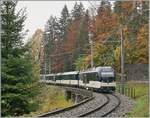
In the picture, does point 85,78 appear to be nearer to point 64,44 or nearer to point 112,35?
point 112,35

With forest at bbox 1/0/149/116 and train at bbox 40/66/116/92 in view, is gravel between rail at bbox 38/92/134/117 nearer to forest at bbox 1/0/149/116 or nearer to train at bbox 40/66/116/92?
forest at bbox 1/0/149/116

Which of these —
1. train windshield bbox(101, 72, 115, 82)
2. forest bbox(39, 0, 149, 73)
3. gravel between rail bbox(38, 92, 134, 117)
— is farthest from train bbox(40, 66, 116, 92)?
gravel between rail bbox(38, 92, 134, 117)

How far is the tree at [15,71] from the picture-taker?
76.2 feet

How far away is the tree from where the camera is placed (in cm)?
2322

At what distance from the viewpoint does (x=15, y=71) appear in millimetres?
23734

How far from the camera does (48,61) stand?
9869 cm

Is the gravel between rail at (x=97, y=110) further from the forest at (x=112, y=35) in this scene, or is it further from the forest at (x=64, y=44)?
the forest at (x=112, y=35)

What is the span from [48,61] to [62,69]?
6.01m

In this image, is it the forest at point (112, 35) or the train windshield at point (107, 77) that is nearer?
the train windshield at point (107, 77)

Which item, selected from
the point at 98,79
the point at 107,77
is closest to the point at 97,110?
the point at 98,79

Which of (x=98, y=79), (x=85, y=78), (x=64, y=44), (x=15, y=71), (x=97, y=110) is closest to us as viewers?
(x=15, y=71)

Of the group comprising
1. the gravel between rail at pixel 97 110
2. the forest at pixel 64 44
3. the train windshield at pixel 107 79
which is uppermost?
the forest at pixel 64 44

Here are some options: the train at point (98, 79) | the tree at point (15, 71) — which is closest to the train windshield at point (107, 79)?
the train at point (98, 79)

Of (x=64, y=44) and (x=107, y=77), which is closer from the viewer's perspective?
(x=107, y=77)
